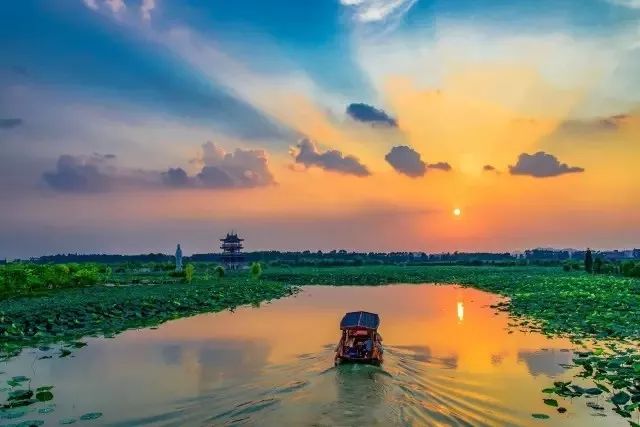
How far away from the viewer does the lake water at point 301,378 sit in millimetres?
9898

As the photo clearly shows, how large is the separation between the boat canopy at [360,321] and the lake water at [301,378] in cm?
132

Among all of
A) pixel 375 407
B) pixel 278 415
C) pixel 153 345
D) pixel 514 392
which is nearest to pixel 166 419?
pixel 278 415

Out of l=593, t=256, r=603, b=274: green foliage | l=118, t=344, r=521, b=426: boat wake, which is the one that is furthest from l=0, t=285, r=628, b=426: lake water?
Answer: l=593, t=256, r=603, b=274: green foliage

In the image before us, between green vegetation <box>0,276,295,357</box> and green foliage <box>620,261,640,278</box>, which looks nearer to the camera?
green vegetation <box>0,276,295,357</box>

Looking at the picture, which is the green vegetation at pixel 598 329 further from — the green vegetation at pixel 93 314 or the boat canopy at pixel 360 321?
the green vegetation at pixel 93 314

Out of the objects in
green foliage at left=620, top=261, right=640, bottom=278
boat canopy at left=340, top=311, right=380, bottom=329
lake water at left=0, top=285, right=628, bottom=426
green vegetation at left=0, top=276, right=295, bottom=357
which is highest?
green foliage at left=620, top=261, right=640, bottom=278

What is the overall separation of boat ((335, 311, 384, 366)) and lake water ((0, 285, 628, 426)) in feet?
1.46

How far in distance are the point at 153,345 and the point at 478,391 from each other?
12.3m

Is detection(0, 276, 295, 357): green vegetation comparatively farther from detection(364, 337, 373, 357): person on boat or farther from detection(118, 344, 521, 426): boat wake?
detection(364, 337, 373, 357): person on boat

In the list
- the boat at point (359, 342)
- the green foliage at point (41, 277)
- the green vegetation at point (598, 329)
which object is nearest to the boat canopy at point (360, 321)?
the boat at point (359, 342)

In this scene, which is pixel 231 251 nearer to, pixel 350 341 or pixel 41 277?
pixel 41 277

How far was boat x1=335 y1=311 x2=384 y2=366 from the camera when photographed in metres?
14.3

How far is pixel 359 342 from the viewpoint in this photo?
50.2 ft

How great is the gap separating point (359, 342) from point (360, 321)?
68cm
